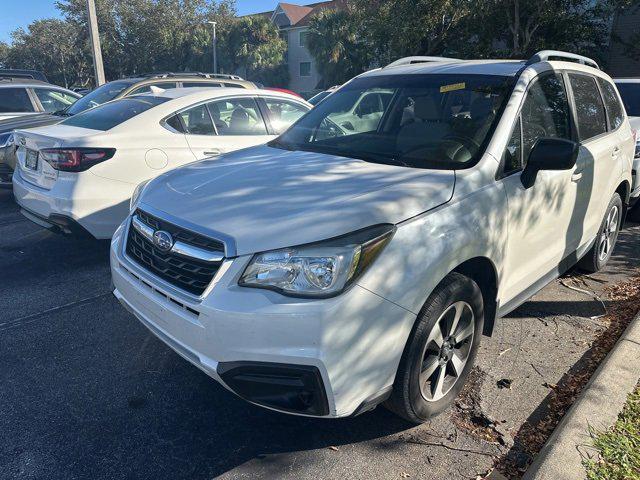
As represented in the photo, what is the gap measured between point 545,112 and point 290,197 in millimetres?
2011

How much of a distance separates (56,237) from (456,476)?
17.1 feet

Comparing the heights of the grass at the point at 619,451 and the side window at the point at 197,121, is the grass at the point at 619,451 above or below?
below

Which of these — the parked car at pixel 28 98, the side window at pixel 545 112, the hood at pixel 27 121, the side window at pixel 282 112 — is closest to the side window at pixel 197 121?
the side window at pixel 282 112

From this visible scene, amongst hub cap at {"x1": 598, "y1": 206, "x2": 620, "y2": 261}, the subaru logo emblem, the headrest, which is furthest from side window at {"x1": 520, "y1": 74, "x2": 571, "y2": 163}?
the subaru logo emblem

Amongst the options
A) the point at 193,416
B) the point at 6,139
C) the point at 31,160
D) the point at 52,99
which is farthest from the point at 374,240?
the point at 52,99

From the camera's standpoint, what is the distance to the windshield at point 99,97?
797 cm

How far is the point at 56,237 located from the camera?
5871 mm

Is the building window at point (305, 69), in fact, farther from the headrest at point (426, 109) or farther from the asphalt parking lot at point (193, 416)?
the asphalt parking lot at point (193, 416)

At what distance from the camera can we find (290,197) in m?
2.51

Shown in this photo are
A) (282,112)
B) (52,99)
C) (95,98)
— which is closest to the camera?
(282,112)

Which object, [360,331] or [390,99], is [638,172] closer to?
A: [390,99]

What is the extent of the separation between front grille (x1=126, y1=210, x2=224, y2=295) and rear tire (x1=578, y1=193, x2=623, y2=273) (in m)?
3.69

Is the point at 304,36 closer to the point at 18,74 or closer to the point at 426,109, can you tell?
the point at 18,74

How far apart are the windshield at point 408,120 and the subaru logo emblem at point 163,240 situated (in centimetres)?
126
